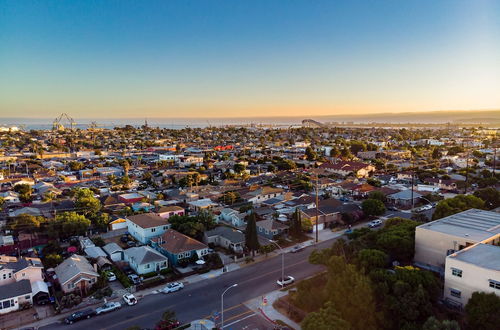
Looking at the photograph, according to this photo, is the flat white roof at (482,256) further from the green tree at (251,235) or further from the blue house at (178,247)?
the blue house at (178,247)

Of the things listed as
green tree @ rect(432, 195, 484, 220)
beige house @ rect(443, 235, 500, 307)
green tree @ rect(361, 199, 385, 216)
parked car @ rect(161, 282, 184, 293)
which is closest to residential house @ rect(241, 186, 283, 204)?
green tree @ rect(361, 199, 385, 216)

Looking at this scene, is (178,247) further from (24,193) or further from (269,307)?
(24,193)

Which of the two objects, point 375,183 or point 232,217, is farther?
point 375,183

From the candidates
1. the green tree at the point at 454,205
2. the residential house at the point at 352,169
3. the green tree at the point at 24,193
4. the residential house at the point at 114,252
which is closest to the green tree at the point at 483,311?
the green tree at the point at 454,205

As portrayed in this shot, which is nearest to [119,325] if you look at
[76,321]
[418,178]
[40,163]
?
[76,321]

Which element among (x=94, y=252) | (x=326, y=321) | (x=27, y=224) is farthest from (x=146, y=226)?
(x=326, y=321)

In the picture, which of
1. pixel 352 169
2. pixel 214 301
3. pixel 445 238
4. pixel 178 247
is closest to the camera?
pixel 214 301

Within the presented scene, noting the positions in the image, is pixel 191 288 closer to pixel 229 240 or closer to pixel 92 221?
pixel 229 240

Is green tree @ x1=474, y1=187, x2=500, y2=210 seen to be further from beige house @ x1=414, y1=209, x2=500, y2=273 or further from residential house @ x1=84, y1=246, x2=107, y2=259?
residential house @ x1=84, y1=246, x2=107, y2=259
